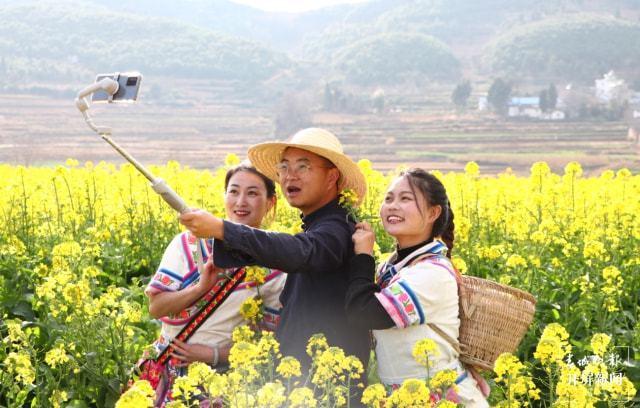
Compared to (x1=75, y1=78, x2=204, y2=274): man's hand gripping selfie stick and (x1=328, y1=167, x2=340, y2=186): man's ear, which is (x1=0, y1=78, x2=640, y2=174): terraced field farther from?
(x1=75, y1=78, x2=204, y2=274): man's hand gripping selfie stick

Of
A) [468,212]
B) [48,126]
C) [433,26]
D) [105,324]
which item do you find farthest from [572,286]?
[433,26]

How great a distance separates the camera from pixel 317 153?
10.8 ft

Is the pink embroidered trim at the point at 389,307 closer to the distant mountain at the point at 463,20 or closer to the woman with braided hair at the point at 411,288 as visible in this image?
the woman with braided hair at the point at 411,288

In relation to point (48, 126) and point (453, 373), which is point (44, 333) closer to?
point (453, 373)

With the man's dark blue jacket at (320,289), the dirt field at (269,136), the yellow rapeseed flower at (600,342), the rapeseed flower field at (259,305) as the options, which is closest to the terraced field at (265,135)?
the dirt field at (269,136)

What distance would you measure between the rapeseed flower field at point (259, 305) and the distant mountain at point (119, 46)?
4165 inches

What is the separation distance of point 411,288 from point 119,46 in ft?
405

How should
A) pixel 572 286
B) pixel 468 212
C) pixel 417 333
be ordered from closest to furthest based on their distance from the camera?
pixel 417 333 → pixel 572 286 → pixel 468 212

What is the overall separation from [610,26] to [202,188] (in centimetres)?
12036

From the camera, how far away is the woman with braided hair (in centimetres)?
302

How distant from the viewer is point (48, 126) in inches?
3354

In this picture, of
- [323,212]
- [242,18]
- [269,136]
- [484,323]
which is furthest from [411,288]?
[242,18]

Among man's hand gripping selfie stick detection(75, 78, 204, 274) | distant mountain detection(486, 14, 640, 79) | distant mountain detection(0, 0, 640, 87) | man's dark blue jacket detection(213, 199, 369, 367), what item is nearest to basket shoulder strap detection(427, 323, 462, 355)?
man's dark blue jacket detection(213, 199, 369, 367)

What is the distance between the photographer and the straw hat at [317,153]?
3262 millimetres
